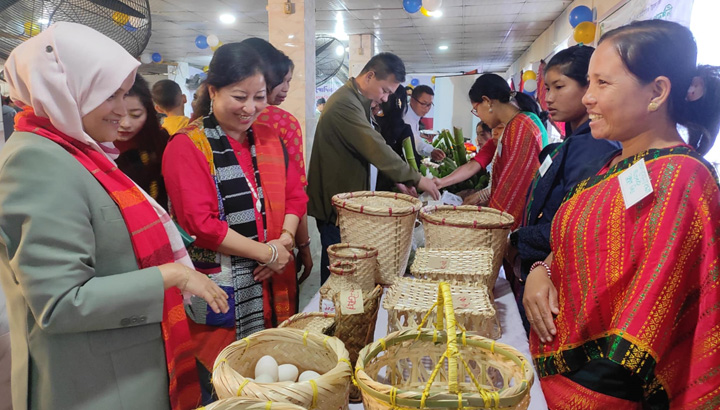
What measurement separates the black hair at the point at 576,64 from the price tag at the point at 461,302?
935 mm

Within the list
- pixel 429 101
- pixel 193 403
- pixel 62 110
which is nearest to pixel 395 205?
pixel 193 403

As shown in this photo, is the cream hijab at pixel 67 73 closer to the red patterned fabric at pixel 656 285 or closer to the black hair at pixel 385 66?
the red patterned fabric at pixel 656 285

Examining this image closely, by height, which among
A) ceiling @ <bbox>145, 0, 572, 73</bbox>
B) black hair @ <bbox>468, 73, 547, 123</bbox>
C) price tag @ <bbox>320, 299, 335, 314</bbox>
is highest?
ceiling @ <bbox>145, 0, 572, 73</bbox>

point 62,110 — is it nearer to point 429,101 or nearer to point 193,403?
point 193,403

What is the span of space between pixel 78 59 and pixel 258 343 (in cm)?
67

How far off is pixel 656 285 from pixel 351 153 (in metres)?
1.80

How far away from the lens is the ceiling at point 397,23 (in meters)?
6.85

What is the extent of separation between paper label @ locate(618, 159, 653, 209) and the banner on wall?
2.51 m

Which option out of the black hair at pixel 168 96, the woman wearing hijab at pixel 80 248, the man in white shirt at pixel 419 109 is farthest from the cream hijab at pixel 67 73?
the man in white shirt at pixel 419 109

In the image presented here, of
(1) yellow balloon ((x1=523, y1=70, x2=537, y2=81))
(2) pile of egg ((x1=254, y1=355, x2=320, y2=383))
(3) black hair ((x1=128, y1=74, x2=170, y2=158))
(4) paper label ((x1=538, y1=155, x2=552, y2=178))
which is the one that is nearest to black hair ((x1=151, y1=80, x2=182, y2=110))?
(3) black hair ((x1=128, y1=74, x2=170, y2=158))

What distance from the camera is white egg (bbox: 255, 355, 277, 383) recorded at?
3.02 feet

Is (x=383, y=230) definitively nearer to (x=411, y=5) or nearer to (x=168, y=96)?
(x=168, y=96)

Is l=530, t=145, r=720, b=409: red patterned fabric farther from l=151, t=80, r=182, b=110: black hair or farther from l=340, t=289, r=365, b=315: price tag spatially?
l=151, t=80, r=182, b=110: black hair

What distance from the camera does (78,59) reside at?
0.91 meters
